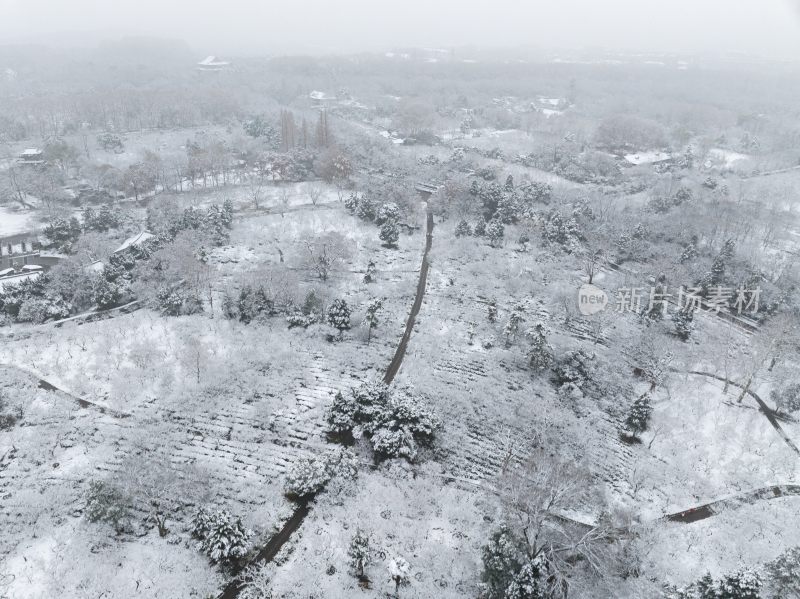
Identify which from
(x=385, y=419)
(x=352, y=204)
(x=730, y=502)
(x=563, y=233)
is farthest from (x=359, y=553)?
(x=352, y=204)

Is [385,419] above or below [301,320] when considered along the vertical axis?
below

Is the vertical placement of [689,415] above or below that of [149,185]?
below

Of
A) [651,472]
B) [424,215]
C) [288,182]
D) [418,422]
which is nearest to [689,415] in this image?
[651,472]

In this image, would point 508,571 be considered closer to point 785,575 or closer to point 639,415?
point 785,575

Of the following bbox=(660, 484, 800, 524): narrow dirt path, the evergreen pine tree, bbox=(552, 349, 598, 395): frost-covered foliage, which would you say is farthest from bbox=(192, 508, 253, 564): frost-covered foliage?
the evergreen pine tree

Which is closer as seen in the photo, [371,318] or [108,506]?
[108,506]

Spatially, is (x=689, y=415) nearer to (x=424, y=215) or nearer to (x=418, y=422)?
(x=418, y=422)

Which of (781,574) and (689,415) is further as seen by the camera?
(689,415)
